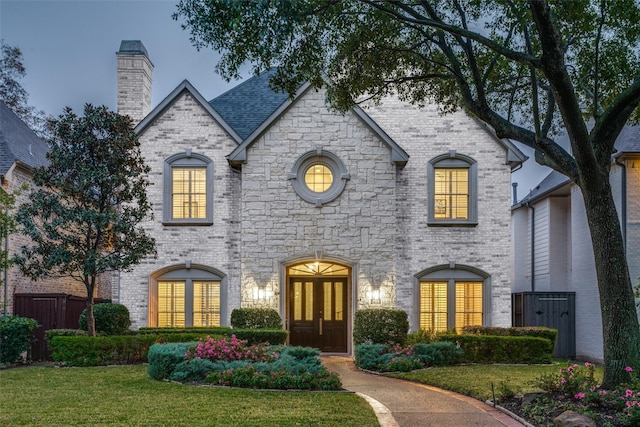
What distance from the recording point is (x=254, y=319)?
60.4 ft

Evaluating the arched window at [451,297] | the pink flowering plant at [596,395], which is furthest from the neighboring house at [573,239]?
the pink flowering plant at [596,395]

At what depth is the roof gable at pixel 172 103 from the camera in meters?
20.1

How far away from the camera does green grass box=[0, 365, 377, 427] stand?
29.6 ft

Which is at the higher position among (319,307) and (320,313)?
(319,307)

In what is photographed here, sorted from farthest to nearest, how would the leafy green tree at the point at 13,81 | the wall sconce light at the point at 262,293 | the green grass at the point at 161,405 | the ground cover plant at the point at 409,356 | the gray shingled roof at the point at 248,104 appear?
the leafy green tree at the point at 13,81 → the gray shingled roof at the point at 248,104 → the wall sconce light at the point at 262,293 → the ground cover plant at the point at 409,356 → the green grass at the point at 161,405

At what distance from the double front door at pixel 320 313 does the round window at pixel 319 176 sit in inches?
119

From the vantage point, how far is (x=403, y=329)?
18.0 m

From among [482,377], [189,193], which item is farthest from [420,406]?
[189,193]

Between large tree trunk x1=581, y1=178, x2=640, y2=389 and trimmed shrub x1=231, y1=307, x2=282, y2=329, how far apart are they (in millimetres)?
9961

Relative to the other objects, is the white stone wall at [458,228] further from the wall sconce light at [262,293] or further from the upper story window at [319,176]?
the wall sconce light at [262,293]

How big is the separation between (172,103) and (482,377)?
12319mm

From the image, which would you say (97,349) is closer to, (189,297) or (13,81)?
(189,297)

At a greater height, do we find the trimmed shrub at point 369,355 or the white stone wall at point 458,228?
the white stone wall at point 458,228

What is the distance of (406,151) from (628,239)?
6746 mm
